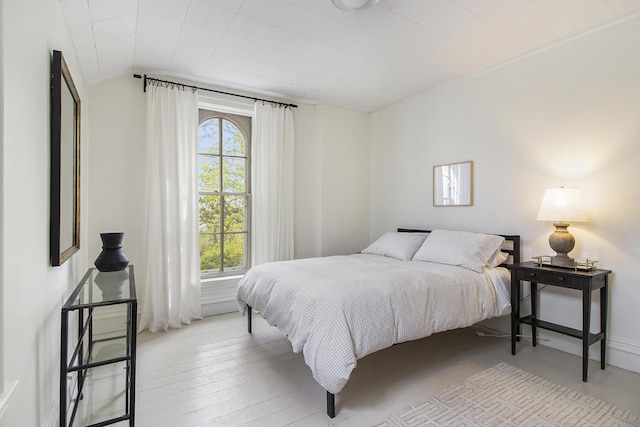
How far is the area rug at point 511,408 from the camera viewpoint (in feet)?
5.97

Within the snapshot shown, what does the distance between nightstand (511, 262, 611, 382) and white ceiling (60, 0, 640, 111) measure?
1908mm

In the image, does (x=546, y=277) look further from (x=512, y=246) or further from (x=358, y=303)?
(x=358, y=303)

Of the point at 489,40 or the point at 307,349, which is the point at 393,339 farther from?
the point at 489,40

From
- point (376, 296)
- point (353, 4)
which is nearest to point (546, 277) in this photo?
point (376, 296)

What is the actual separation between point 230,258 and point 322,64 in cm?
244

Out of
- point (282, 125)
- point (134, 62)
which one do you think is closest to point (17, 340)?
point (134, 62)

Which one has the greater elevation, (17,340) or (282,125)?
(282,125)

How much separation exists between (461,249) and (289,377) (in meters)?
1.87

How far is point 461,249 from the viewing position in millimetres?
2955

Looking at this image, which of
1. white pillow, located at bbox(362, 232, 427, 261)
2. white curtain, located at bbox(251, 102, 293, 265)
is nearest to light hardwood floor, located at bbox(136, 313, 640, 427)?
white pillow, located at bbox(362, 232, 427, 261)

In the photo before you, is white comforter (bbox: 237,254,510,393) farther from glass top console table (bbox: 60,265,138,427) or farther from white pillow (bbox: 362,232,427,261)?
glass top console table (bbox: 60,265,138,427)

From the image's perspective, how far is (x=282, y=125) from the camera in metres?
4.00

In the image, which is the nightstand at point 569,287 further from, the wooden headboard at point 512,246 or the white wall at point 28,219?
the white wall at point 28,219

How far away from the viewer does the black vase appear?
224 centimetres
